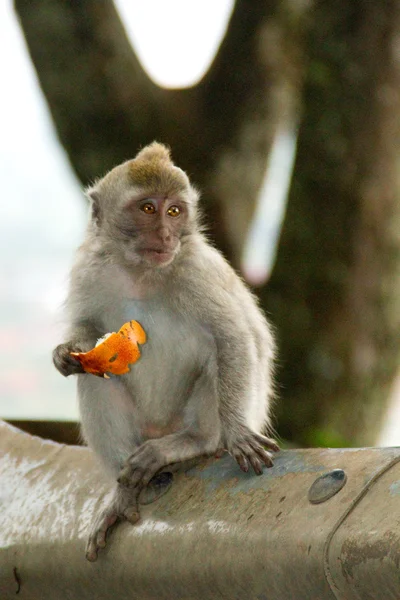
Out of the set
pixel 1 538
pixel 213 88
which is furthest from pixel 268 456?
pixel 213 88

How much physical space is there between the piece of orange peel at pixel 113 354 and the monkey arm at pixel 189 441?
28cm

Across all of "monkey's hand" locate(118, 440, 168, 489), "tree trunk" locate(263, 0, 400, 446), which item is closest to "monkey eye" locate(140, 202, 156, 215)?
"monkey's hand" locate(118, 440, 168, 489)

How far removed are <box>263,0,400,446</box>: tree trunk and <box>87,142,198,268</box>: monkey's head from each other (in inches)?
76.0

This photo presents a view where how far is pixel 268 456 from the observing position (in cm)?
273

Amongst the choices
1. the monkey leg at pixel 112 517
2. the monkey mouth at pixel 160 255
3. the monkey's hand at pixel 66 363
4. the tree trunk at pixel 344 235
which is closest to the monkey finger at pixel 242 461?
the monkey leg at pixel 112 517

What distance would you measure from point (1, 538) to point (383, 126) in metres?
3.09

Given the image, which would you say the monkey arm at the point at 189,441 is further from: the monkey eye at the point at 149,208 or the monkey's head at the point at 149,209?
the monkey eye at the point at 149,208

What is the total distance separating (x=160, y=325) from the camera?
328 cm

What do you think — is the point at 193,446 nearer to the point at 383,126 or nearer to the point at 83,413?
the point at 83,413

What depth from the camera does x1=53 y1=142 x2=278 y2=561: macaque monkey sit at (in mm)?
3162

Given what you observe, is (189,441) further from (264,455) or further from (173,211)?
(173,211)

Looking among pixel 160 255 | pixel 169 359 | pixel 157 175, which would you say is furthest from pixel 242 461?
pixel 157 175

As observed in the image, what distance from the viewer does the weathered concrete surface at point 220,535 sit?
208 centimetres

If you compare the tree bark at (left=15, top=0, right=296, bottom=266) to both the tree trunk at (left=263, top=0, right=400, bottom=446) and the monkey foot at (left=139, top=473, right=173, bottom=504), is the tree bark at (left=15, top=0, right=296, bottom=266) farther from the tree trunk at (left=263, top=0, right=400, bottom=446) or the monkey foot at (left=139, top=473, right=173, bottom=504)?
the monkey foot at (left=139, top=473, right=173, bottom=504)
